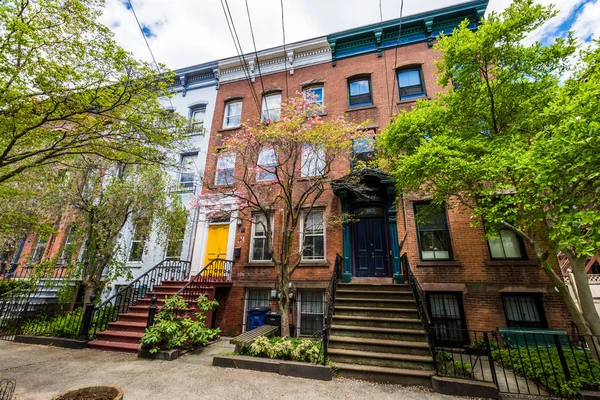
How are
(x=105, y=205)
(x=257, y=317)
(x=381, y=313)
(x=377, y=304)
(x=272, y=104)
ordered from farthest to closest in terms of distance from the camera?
(x=272, y=104) → (x=105, y=205) → (x=257, y=317) → (x=377, y=304) → (x=381, y=313)

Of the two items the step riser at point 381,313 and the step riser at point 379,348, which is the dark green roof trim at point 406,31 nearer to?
the step riser at point 381,313

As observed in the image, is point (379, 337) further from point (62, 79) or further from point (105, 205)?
point (105, 205)

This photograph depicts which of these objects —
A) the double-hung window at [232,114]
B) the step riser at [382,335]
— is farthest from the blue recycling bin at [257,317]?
the double-hung window at [232,114]

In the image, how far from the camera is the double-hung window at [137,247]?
32.9 feet

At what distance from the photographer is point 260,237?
10.8m

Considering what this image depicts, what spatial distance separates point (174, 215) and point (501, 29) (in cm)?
1208

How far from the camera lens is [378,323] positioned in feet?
21.8

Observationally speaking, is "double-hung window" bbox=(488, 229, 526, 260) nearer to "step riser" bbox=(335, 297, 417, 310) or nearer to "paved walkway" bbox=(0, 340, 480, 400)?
"step riser" bbox=(335, 297, 417, 310)

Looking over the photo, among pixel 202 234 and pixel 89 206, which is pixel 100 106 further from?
pixel 202 234

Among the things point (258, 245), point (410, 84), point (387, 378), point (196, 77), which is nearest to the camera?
point (387, 378)

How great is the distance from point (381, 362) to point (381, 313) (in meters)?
1.63

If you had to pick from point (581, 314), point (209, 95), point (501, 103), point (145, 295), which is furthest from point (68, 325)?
point (501, 103)

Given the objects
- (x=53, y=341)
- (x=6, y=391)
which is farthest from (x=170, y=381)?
(x=53, y=341)

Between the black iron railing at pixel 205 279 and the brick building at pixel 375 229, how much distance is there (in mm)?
377
